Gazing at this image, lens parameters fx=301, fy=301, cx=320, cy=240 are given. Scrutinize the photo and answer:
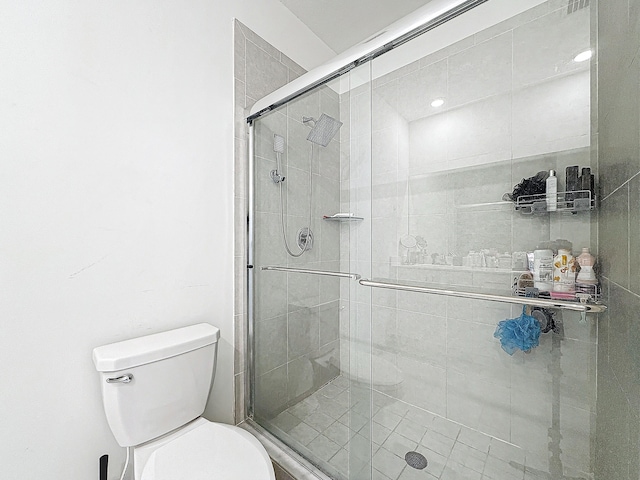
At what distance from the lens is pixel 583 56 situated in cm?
99

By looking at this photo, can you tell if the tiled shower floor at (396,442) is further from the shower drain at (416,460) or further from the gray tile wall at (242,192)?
the gray tile wall at (242,192)

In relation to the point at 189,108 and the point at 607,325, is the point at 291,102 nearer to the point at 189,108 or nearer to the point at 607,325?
the point at 189,108

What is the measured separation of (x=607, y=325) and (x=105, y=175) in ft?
5.40

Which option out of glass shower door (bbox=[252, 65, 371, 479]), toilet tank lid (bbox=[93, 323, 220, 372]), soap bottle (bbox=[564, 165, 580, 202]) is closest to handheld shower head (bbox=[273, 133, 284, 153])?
glass shower door (bbox=[252, 65, 371, 479])

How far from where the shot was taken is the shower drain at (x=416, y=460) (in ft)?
3.86

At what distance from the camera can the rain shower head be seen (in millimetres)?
1307

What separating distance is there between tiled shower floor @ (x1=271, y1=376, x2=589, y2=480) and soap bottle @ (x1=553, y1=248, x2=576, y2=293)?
0.61 metres

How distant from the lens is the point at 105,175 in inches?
43.4

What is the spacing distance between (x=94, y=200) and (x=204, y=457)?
949mm

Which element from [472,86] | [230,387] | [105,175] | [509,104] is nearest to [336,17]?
[472,86]

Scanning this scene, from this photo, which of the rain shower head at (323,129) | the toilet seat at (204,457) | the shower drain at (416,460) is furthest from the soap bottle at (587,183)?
the toilet seat at (204,457)

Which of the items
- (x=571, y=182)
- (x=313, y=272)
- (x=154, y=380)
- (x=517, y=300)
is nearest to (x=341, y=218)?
(x=313, y=272)

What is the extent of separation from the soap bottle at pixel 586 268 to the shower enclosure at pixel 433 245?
0.09ft

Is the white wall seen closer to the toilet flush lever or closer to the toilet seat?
the toilet flush lever
